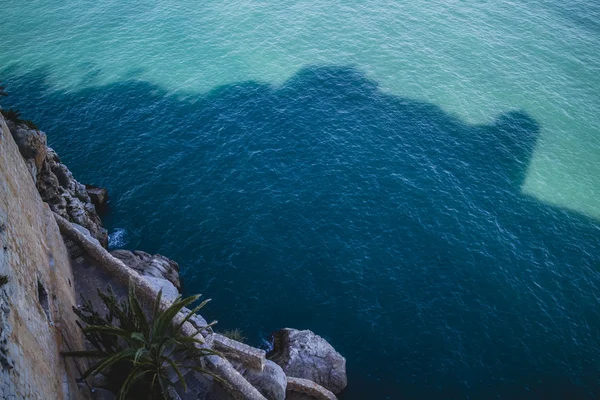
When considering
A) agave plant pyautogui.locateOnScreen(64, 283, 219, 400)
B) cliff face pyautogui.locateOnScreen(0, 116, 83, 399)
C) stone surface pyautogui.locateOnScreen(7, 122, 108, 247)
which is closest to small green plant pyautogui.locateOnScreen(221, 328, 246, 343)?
agave plant pyautogui.locateOnScreen(64, 283, 219, 400)

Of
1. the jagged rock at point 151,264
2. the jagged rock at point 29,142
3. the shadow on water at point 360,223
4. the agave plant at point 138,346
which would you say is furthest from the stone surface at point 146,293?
the shadow on water at point 360,223

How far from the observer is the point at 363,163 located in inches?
1859

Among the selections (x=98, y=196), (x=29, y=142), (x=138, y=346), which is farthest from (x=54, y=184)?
(x=138, y=346)

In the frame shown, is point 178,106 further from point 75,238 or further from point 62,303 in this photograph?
point 62,303

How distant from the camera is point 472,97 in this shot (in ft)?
182

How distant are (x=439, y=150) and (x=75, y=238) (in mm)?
36214

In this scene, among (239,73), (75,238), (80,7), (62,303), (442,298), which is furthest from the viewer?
(80,7)

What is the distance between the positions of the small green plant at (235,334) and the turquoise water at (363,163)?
2.11ft

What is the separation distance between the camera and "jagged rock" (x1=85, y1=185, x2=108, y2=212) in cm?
4056

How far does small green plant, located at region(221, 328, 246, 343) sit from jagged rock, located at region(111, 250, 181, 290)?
5396 millimetres

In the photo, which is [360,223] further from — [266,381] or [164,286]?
[266,381]

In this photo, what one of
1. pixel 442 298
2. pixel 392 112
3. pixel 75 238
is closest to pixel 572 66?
pixel 392 112

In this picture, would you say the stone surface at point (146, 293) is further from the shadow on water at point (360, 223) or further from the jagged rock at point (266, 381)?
the shadow on water at point (360, 223)

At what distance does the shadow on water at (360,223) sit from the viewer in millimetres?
33125
